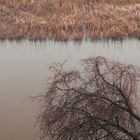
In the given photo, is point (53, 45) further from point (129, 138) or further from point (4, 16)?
point (129, 138)

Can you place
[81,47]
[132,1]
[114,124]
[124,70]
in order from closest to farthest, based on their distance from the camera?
[114,124]
[124,70]
[81,47]
[132,1]

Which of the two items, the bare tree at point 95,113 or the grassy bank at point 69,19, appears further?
the grassy bank at point 69,19

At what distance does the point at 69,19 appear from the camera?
16234 millimetres

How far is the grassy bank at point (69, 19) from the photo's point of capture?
15.4m

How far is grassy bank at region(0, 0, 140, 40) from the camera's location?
15.4 meters

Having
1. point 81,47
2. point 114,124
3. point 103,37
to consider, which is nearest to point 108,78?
point 114,124

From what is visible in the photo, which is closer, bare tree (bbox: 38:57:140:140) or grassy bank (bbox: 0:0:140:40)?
bare tree (bbox: 38:57:140:140)

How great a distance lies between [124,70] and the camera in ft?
21.5

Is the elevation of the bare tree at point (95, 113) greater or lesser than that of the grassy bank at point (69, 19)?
lesser

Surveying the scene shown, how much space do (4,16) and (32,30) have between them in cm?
176

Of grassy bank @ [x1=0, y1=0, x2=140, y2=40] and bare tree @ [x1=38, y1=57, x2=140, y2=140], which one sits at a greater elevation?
grassy bank @ [x1=0, y1=0, x2=140, y2=40]

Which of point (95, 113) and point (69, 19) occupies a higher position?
point (69, 19)

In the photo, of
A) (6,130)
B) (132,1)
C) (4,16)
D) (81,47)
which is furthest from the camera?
(132,1)

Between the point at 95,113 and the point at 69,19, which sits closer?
the point at 95,113
